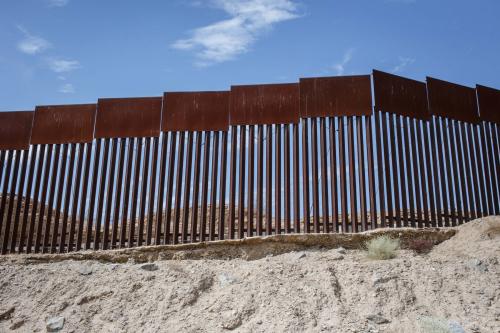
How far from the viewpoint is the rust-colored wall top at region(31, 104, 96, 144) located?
10.6m

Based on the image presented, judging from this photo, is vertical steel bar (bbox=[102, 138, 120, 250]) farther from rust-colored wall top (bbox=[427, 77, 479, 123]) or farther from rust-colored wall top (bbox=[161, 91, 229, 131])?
rust-colored wall top (bbox=[427, 77, 479, 123])

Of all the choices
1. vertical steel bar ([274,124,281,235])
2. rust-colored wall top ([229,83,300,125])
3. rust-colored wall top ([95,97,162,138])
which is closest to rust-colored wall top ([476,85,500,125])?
rust-colored wall top ([229,83,300,125])

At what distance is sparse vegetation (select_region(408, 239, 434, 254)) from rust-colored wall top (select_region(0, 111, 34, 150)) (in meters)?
7.77

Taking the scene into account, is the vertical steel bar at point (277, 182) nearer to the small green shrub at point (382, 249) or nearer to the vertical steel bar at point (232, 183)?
the vertical steel bar at point (232, 183)

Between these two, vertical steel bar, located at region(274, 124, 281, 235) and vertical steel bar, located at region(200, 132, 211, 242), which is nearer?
vertical steel bar, located at region(274, 124, 281, 235)

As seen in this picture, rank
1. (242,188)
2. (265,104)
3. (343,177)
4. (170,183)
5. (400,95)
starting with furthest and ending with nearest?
(400,95)
(265,104)
(170,183)
(242,188)
(343,177)

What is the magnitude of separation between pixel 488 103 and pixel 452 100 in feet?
3.52

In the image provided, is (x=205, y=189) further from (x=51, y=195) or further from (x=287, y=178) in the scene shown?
(x=51, y=195)

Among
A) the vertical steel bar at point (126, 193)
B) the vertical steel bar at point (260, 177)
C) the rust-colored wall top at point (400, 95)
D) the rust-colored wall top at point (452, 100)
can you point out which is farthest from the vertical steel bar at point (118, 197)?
the rust-colored wall top at point (452, 100)

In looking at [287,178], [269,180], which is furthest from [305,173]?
[269,180]

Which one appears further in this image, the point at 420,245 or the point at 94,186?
the point at 94,186

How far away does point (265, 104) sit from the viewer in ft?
32.7

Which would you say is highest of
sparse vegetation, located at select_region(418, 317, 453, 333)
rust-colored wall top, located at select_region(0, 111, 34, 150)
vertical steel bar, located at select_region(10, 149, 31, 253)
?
rust-colored wall top, located at select_region(0, 111, 34, 150)

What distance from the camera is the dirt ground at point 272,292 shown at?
6.97 meters
